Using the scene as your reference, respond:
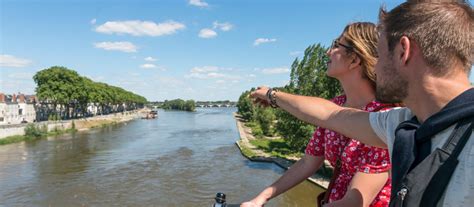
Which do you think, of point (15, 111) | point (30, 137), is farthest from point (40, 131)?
point (15, 111)

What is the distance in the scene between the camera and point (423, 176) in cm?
110

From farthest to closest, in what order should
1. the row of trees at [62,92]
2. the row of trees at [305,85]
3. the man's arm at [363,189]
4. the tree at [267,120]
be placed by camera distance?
the row of trees at [62,92]
the tree at [267,120]
the row of trees at [305,85]
the man's arm at [363,189]

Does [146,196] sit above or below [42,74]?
below

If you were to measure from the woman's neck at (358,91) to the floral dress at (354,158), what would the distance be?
9 cm

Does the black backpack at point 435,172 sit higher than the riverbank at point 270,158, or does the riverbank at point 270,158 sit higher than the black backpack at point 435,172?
the black backpack at point 435,172

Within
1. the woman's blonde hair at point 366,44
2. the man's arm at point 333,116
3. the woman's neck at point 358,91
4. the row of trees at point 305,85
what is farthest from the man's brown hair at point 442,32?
the row of trees at point 305,85

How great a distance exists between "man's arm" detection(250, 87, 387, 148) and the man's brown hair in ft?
1.61

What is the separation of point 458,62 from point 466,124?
9.3 inches

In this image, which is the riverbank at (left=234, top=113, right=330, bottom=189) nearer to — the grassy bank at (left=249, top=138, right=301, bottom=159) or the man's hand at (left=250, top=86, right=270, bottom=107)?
the grassy bank at (left=249, top=138, right=301, bottom=159)

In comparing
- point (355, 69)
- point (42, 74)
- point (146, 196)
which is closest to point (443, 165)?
point (355, 69)

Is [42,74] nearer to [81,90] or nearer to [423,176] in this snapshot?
[81,90]

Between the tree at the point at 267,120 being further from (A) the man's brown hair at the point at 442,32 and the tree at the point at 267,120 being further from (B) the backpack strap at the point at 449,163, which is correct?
(B) the backpack strap at the point at 449,163

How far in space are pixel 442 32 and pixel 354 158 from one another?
98 centimetres

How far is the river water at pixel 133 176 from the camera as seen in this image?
19703 mm
